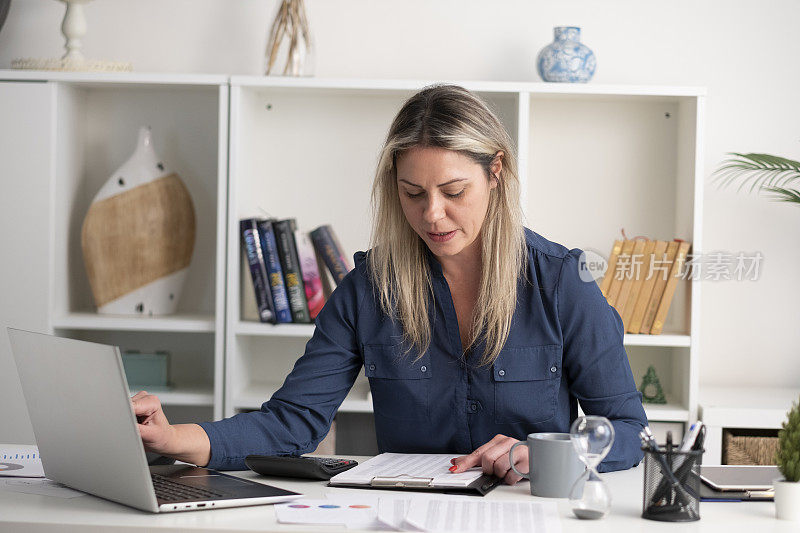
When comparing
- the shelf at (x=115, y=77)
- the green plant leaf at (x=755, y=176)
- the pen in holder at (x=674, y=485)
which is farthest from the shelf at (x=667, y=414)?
the shelf at (x=115, y=77)

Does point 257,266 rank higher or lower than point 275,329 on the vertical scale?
higher

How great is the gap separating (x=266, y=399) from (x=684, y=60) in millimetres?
1701

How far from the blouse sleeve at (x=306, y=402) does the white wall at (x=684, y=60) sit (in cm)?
139

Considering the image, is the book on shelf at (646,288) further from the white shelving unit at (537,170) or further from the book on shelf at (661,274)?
the white shelving unit at (537,170)

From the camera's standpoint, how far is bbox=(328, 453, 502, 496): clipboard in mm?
1278

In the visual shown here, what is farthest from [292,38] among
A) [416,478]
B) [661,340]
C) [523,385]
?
[416,478]

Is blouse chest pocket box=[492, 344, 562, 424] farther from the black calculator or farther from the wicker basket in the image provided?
the wicker basket

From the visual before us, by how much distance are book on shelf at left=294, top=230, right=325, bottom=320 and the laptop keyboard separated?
4.62ft

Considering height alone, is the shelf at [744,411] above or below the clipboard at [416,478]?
below

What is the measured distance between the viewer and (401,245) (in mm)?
1737

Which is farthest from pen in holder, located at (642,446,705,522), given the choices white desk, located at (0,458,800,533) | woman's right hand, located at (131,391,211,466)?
woman's right hand, located at (131,391,211,466)

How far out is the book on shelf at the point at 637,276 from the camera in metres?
2.65

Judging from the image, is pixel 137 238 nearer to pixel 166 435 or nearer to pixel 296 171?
pixel 296 171

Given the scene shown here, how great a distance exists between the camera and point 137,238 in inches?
106
